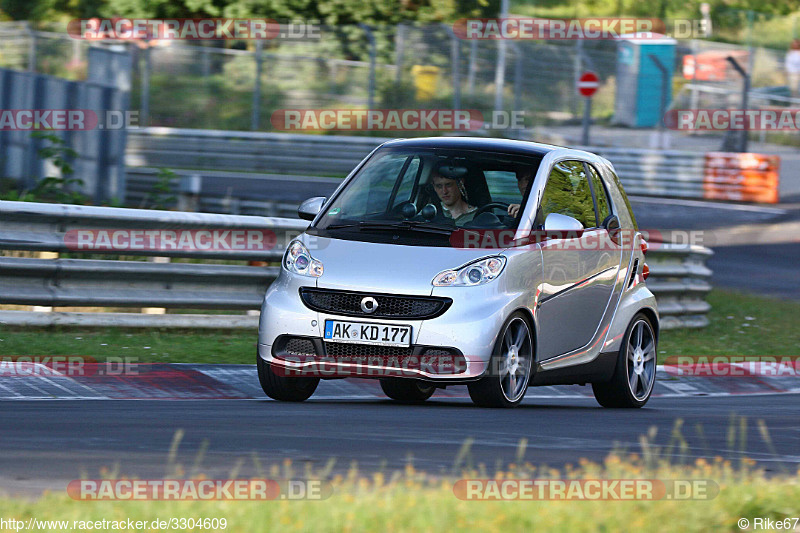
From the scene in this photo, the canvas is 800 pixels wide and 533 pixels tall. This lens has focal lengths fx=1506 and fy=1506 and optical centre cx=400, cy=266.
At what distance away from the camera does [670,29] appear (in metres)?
34.8

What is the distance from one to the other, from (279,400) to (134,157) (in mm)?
23700

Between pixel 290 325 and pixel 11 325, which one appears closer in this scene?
pixel 290 325

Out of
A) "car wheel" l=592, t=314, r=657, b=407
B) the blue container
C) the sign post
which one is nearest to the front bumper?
"car wheel" l=592, t=314, r=657, b=407

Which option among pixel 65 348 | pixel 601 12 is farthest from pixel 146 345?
pixel 601 12

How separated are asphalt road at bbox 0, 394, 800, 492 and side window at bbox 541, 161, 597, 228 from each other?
124cm

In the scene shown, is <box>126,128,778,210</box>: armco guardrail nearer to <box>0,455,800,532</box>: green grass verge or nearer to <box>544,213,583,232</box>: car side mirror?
<box>544,213,583,232</box>: car side mirror

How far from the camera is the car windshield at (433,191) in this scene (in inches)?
358

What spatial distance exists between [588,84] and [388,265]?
74.3 ft

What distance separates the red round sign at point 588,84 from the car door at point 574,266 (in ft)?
68.0

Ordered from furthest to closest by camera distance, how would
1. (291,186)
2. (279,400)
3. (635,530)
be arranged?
(291,186) < (279,400) < (635,530)

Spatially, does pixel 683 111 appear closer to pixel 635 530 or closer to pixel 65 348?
pixel 65 348

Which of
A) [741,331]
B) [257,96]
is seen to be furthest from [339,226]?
[257,96]

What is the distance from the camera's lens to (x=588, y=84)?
3052 centimetres

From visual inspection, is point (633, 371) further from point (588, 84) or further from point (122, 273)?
point (588, 84)
